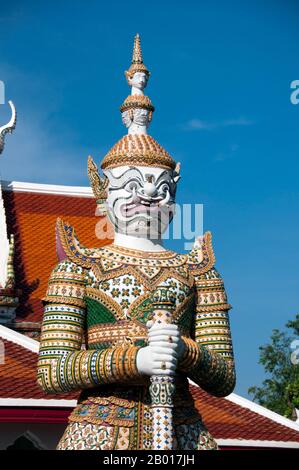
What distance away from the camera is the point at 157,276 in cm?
619

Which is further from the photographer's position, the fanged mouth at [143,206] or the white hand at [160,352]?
the fanged mouth at [143,206]

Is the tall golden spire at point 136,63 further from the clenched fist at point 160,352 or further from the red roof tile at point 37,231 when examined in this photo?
the red roof tile at point 37,231

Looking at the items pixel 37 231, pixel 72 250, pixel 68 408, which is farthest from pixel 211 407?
pixel 72 250

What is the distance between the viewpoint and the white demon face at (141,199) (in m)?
6.38

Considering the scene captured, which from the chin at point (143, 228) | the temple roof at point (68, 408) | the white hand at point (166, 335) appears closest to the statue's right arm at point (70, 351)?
the white hand at point (166, 335)

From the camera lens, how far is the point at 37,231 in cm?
1365

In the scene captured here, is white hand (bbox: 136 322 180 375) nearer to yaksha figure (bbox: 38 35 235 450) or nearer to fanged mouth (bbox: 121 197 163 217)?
yaksha figure (bbox: 38 35 235 450)

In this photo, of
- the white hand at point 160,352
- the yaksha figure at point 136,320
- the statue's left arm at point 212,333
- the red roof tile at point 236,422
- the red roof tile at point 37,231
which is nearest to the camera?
the white hand at point 160,352

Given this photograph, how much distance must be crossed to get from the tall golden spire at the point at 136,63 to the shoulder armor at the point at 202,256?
1.20 metres

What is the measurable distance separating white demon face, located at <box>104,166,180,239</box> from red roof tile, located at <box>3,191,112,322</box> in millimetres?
5937

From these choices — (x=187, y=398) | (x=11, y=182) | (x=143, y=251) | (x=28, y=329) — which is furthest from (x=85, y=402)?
(x=11, y=182)

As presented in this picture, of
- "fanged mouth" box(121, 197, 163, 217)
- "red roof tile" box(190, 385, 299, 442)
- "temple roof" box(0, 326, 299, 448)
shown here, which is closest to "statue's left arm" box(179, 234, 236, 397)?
"fanged mouth" box(121, 197, 163, 217)

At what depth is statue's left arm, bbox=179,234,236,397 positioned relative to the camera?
19.8 feet
